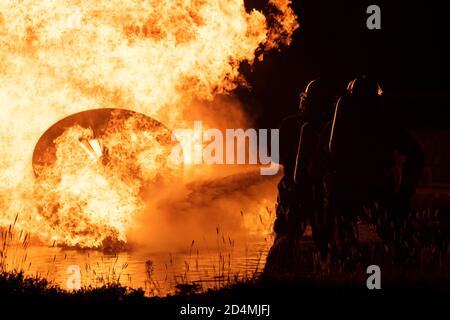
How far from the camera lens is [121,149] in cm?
1502

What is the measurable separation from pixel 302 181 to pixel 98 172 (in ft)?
15.2

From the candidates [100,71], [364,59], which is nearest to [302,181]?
[100,71]

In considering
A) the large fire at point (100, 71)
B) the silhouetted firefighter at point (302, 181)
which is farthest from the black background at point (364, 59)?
the silhouetted firefighter at point (302, 181)

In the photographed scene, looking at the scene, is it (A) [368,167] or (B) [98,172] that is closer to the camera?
(A) [368,167]

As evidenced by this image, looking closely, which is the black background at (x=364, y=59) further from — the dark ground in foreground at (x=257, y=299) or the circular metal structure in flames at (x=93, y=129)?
the dark ground in foreground at (x=257, y=299)

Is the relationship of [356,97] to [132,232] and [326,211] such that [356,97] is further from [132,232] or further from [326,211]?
[132,232]

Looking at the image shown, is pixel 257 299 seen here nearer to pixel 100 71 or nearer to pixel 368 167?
pixel 368 167

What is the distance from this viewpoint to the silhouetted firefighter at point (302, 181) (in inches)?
414

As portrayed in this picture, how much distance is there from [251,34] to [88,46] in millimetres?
2798

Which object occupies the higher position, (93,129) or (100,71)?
(100,71)

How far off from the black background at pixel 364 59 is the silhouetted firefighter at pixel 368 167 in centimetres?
1838

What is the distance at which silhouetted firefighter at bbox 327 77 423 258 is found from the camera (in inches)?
391

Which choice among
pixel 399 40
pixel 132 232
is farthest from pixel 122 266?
pixel 399 40

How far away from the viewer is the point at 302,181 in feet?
34.9
